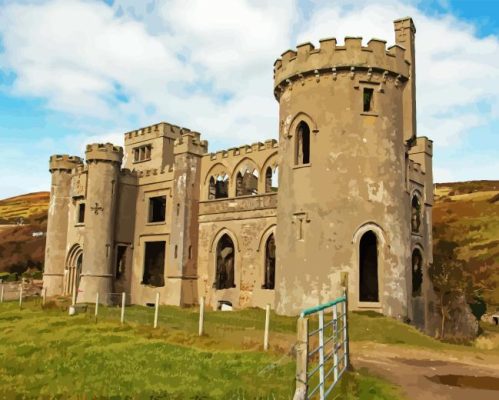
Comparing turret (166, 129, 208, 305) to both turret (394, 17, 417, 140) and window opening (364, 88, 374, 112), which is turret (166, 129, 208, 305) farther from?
turret (394, 17, 417, 140)

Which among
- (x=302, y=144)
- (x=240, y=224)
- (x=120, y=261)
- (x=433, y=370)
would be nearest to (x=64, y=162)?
(x=120, y=261)

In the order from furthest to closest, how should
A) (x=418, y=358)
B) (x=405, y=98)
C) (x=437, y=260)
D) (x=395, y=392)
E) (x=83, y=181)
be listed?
(x=83, y=181)
(x=437, y=260)
(x=405, y=98)
(x=418, y=358)
(x=395, y=392)

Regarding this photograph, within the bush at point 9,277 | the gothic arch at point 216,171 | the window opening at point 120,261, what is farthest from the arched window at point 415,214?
the bush at point 9,277

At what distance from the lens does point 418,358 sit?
1282 cm

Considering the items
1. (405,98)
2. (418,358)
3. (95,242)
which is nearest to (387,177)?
(405,98)

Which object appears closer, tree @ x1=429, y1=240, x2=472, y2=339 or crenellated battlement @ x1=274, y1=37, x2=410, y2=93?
crenellated battlement @ x1=274, y1=37, x2=410, y2=93

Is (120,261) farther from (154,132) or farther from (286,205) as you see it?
(286,205)

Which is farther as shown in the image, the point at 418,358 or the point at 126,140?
the point at 126,140

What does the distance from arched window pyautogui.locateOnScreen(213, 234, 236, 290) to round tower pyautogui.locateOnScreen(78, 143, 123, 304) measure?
20.9 ft

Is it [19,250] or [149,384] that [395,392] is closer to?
[149,384]

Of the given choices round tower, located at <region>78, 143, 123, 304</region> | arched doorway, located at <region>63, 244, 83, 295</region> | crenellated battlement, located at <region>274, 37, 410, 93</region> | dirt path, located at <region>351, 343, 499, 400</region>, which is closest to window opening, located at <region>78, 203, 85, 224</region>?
arched doorway, located at <region>63, 244, 83, 295</region>

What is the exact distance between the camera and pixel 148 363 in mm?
11180

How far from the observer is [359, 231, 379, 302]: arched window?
23.1 metres

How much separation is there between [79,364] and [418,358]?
793cm
